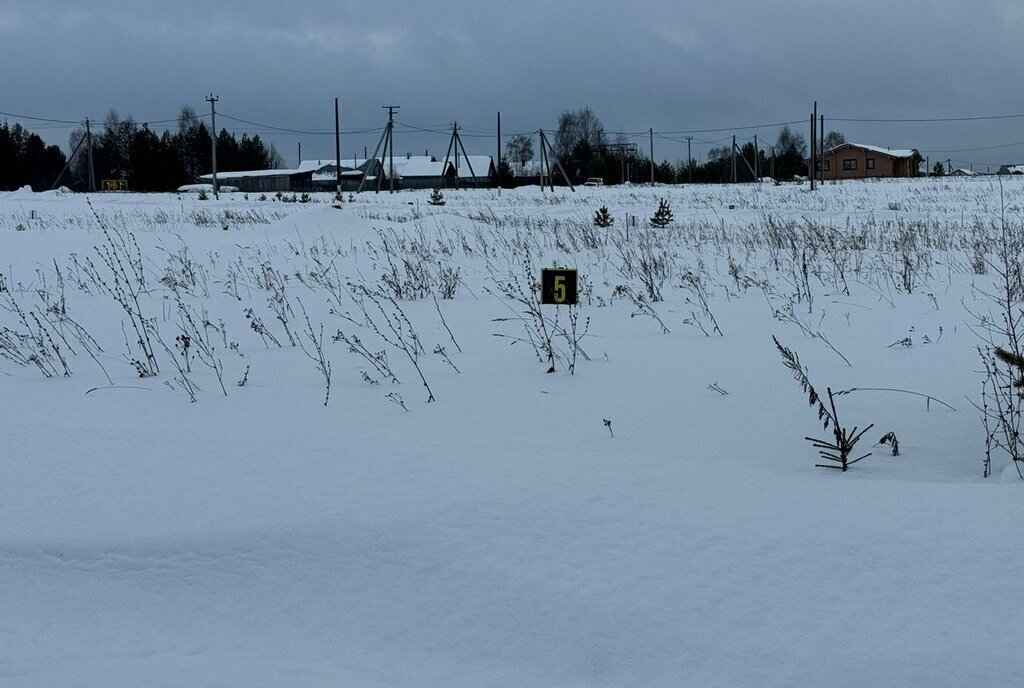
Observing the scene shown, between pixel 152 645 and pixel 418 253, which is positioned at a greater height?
pixel 418 253

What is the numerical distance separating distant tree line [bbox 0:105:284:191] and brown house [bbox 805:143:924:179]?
53313 mm

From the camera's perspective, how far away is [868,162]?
267ft

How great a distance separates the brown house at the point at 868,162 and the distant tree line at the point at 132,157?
175ft

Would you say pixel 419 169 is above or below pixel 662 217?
above

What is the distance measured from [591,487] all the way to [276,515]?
1049 millimetres

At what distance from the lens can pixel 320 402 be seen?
4414mm

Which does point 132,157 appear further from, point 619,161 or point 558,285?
point 558,285

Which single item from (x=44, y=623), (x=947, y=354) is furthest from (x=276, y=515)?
(x=947, y=354)

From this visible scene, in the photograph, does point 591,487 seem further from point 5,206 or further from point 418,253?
point 5,206

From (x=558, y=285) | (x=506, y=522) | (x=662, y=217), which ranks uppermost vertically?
(x=662, y=217)

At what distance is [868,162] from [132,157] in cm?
6091

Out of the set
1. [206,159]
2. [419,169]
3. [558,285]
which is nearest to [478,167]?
[419,169]

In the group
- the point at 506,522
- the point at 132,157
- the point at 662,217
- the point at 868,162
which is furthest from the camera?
the point at 868,162

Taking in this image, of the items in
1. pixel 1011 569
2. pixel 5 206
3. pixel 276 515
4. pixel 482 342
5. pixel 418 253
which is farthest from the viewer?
pixel 5 206
